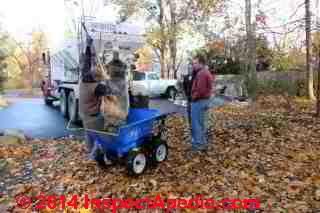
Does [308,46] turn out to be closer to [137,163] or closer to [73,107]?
[137,163]

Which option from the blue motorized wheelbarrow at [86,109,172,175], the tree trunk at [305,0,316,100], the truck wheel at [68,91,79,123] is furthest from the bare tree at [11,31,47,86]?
the blue motorized wheelbarrow at [86,109,172,175]

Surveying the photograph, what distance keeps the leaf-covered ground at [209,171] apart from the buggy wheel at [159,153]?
0.37ft

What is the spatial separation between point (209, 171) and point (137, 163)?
1.08 m

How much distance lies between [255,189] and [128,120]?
2.23 metres

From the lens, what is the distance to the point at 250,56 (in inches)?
415

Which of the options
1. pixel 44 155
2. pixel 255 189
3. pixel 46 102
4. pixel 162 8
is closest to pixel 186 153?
pixel 255 189

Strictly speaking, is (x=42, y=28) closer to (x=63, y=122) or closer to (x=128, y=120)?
(x=63, y=122)

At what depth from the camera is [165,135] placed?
561cm

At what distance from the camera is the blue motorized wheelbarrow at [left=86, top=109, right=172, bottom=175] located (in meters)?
3.39

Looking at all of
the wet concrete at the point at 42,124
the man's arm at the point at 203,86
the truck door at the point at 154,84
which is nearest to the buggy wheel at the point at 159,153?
the man's arm at the point at 203,86

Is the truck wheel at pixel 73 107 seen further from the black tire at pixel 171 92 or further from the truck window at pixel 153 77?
the black tire at pixel 171 92

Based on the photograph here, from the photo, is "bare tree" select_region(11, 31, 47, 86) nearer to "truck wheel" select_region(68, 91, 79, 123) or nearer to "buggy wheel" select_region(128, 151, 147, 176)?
"truck wheel" select_region(68, 91, 79, 123)

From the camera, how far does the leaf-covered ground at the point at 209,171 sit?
3.02 metres

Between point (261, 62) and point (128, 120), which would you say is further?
point (261, 62)
